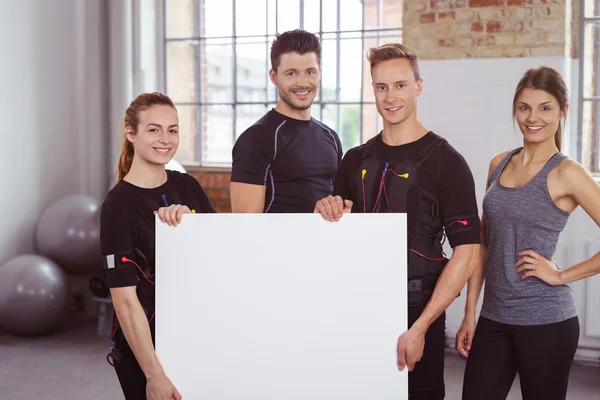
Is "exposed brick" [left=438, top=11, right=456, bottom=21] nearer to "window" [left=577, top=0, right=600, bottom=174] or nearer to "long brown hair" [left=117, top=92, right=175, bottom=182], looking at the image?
"window" [left=577, top=0, right=600, bottom=174]

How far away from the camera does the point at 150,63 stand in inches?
214

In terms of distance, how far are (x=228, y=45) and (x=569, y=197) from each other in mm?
3744

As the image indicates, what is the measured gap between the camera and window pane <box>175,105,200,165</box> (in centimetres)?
550

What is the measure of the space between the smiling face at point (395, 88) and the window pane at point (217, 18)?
11.7ft

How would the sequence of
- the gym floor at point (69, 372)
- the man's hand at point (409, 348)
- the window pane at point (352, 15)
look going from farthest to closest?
the window pane at point (352, 15)
the gym floor at point (69, 372)
the man's hand at point (409, 348)

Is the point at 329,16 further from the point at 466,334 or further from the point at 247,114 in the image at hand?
the point at 466,334

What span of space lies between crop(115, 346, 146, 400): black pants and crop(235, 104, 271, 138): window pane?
11.5 feet

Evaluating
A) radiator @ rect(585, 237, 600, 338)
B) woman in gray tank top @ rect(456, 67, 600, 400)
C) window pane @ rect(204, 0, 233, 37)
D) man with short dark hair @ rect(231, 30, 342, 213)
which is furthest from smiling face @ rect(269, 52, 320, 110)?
window pane @ rect(204, 0, 233, 37)

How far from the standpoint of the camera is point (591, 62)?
426cm

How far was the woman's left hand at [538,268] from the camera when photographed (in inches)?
80.0

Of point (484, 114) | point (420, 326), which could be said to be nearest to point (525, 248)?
point (420, 326)

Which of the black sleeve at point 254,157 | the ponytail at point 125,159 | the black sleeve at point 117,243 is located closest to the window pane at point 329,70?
the black sleeve at point 254,157

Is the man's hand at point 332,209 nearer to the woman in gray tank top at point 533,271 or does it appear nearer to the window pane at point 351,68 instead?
the woman in gray tank top at point 533,271

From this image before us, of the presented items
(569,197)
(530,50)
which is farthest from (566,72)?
(569,197)
